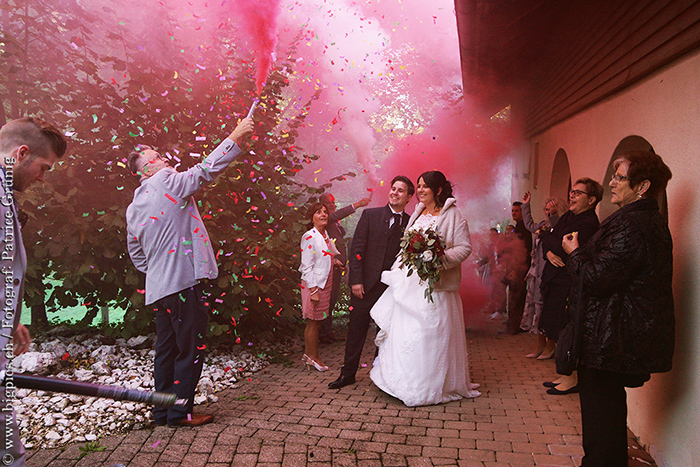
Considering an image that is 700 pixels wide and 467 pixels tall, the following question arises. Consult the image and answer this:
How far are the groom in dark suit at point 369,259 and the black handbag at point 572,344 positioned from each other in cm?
266

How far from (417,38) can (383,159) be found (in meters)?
3.40

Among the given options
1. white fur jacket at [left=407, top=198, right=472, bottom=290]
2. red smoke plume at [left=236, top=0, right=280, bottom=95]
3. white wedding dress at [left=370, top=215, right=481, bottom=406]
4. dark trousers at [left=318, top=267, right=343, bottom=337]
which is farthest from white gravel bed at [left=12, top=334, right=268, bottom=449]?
→ red smoke plume at [left=236, top=0, right=280, bottom=95]

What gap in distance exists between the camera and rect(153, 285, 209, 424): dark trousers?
412 centimetres

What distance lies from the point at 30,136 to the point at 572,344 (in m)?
3.30

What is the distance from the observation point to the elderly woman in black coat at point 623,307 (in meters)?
2.98

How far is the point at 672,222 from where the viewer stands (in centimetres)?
374

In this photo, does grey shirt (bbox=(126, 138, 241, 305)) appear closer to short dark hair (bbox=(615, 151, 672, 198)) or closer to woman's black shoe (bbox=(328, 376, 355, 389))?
woman's black shoe (bbox=(328, 376, 355, 389))

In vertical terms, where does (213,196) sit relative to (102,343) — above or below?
above

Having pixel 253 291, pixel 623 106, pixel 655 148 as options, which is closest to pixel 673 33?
pixel 655 148

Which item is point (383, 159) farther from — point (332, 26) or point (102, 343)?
point (102, 343)

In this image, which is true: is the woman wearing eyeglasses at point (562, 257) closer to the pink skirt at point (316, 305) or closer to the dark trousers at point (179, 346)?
the pink skirt at point (316, 305)

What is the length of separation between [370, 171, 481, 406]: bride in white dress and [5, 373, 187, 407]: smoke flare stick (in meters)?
3.24

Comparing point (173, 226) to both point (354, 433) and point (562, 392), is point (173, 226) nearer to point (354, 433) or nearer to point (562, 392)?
point (354, 433)

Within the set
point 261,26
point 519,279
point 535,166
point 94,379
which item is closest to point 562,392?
point 519,279
